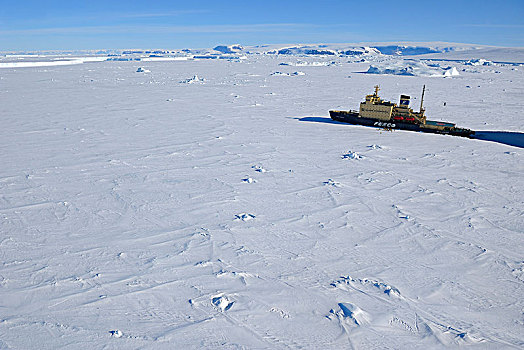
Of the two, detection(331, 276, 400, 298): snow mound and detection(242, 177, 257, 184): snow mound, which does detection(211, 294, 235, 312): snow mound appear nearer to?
detection(331, 276, 400, 298): snow mound

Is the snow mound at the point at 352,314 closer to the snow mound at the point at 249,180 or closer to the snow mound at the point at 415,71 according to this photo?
the snow mound at the point at 249,180

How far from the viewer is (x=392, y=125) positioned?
18.0 metres

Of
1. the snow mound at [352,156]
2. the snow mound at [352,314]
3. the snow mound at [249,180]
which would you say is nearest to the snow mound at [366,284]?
the snow mound at [352,314]

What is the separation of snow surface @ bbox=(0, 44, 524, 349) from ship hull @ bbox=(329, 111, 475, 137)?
131cm

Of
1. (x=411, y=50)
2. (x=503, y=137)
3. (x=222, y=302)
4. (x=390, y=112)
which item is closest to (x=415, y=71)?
(x=390, y=112)

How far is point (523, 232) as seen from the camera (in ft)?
25.4

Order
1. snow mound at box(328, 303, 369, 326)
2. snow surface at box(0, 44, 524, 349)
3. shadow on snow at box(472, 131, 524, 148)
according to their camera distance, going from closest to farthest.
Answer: snow surface at box(0, 44, 524, 349)
snow mound at box(328, 303, 369, 326)
shadow on snow at box(472, 131, 524, 148)

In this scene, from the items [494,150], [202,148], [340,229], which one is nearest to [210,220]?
[340,229]

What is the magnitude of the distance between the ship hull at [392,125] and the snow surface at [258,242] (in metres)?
1.31

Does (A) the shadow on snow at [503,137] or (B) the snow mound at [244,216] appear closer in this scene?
(B) the snow mound at [244,216]

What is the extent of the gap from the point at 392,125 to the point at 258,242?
12952mm

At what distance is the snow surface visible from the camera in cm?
505

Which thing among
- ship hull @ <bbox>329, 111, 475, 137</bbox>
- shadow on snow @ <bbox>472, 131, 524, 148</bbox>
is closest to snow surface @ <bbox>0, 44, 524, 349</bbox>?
shadow on snow @ <bbox>472, 131, 524, 148</bbox>

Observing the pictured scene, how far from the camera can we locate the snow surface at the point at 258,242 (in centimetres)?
505
